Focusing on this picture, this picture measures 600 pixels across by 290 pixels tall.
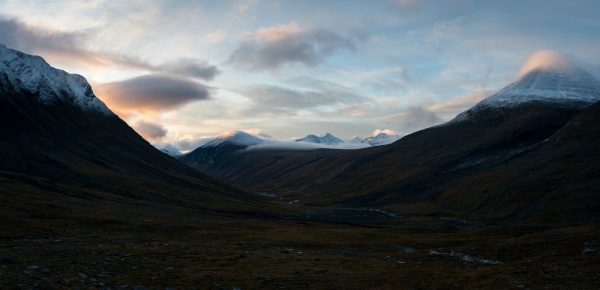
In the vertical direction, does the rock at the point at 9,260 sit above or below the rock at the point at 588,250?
below

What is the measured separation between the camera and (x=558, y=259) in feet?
147

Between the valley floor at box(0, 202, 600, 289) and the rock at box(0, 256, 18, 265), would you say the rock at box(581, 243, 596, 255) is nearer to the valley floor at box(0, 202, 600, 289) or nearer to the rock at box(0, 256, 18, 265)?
the valley floor at box(0, 202, 600, 289)

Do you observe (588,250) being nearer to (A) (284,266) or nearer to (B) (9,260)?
(A) (284,266)

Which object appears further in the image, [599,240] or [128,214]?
[128,214]

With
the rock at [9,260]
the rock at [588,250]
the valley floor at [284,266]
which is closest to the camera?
the valley floor at [284,266]

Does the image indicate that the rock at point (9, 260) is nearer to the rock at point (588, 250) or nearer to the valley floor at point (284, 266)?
the valley floor at point (284, 266)

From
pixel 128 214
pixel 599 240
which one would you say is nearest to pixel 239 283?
pixel 599 240

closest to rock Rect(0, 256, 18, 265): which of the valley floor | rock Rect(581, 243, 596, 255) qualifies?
the valley floor

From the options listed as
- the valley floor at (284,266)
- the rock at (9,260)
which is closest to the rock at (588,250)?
the valley floor at (284,266)

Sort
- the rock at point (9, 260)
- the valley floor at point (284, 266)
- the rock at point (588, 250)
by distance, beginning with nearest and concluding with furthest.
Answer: the valley floor at point (284, 266) < the rock at point (9, 260) < the rock at point (588, 250)

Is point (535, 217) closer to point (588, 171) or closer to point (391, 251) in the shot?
point (588, 171)

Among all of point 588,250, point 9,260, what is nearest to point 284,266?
point 9,260

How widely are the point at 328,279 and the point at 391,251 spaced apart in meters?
28.0

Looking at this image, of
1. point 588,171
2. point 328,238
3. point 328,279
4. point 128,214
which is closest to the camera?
point 328,279
